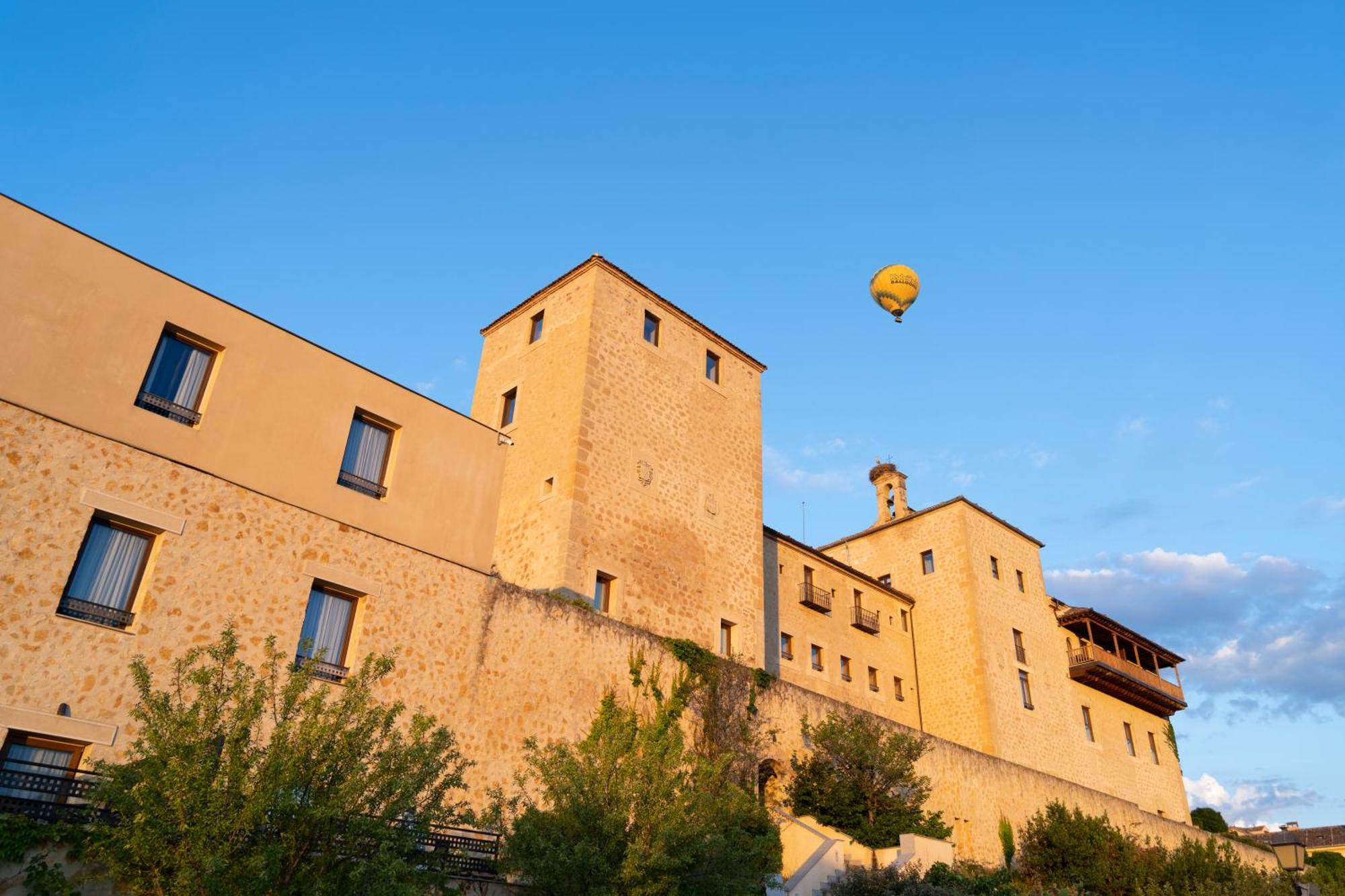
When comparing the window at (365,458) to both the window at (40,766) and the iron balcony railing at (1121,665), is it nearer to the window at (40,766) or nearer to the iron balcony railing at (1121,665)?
the window at (40,766)

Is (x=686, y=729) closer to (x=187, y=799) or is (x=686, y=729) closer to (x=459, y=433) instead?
(x=459, y=433)

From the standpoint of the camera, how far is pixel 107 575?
1318cm

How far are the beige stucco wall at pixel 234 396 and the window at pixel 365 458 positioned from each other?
0.17 m

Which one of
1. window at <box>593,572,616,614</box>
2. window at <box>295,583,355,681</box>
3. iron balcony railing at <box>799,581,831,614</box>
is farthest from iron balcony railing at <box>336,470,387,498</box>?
iron balcony railing at <box>799,581,831,614</box>

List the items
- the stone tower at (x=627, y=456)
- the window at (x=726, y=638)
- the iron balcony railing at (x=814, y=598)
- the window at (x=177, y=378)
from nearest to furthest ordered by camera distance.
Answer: the window at (x=177, y=378) → the stone tower at (x=627, y=456) → the window at (x=726, y=638) → the iron balcony railing at (x=814, y=598)

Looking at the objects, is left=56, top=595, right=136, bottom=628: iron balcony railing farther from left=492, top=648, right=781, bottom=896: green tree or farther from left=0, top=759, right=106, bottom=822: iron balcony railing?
left=492, top=648, right=781, bottom=896: green tree

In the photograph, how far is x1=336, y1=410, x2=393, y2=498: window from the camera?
16.7 m

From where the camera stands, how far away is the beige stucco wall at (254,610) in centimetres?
1238

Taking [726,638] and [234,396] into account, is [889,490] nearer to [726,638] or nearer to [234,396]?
[726,638]

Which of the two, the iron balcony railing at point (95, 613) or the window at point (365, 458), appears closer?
the iron balcony railing at point (95, 613)

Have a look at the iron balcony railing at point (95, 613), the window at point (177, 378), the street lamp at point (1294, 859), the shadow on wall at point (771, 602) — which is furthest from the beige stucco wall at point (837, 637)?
the iron balcony railing at point (95, 613)

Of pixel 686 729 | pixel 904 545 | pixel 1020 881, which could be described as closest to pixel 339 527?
pixel 686 729

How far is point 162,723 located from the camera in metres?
9.34

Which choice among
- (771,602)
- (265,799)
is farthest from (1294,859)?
(771,602)
